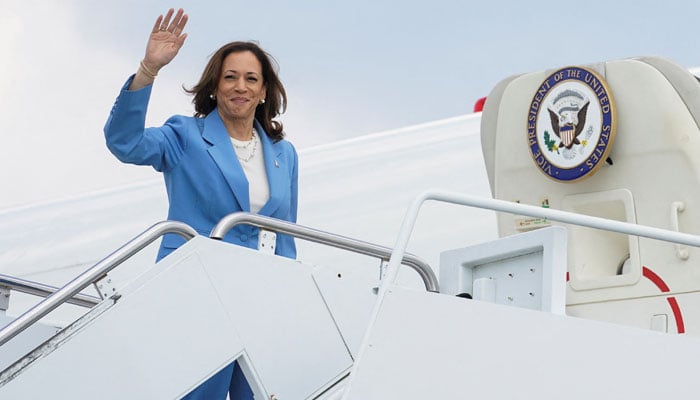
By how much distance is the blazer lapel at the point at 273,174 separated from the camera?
4703 millimetres

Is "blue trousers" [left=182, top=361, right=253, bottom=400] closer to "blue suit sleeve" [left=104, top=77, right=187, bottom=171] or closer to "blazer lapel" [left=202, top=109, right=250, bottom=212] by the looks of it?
"blazer lapel" [left=202, top=109, right=250, bottom=212]

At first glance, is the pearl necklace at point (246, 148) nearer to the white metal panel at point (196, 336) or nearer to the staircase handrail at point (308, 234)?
the staircase handrail at point (308, 234)

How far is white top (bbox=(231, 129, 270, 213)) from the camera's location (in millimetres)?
4707

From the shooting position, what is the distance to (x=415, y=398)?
12.1 feet

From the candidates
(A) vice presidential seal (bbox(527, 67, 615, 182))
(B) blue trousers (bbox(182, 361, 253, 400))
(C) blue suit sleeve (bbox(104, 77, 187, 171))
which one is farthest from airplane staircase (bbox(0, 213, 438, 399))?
(A) vice presidential seal (bbox(527, 67, 615, 182))

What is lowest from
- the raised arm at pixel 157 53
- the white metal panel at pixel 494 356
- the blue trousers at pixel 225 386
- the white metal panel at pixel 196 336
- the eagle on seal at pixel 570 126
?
the white metal panel at pixel 494 356

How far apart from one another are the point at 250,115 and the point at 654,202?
2.14m

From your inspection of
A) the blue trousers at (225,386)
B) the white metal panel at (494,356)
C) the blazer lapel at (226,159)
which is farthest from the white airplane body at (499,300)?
the blazer lapel at (226,159)

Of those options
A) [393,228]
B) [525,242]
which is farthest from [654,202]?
[393,228]

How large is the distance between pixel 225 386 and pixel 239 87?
49.7 inches

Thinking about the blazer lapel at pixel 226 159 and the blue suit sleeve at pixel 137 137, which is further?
the blazer lapel at pixel 226 159

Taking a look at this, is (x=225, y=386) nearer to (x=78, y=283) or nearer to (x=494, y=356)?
(x=78, y=283)

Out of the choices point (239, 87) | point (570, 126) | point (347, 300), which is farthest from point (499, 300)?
point (570, 126)

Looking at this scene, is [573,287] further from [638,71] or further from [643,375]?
[643,375]
